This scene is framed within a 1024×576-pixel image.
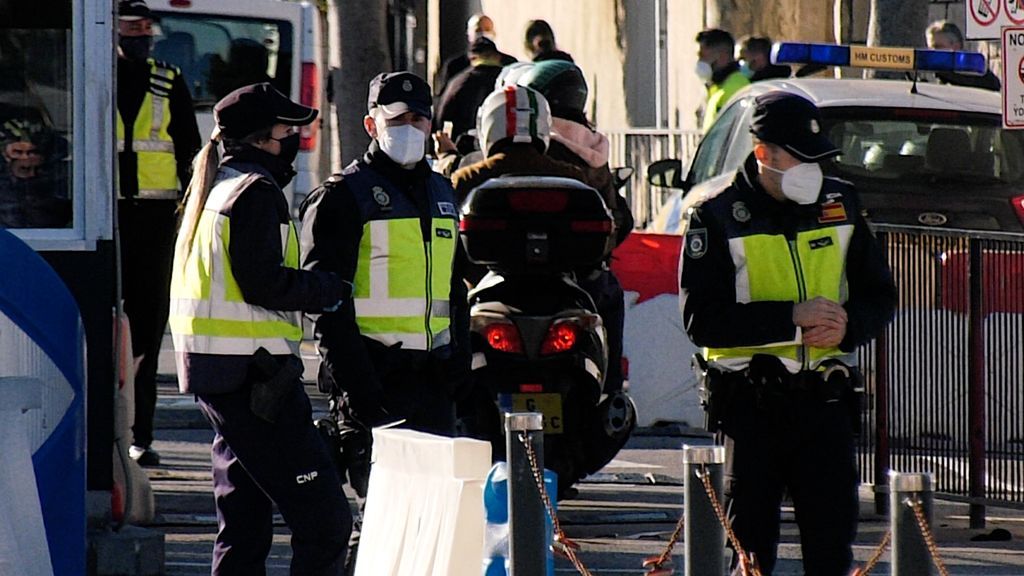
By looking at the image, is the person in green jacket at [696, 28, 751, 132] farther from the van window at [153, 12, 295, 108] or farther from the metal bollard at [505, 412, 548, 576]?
the metal bollard at [505, 412, 548, 576]

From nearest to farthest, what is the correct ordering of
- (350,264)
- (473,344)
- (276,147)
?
(276,147), (350,264), (473,344)

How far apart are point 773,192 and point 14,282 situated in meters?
2.18

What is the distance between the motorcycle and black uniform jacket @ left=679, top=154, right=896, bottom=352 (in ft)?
6.67

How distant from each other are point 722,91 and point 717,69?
0.33 m

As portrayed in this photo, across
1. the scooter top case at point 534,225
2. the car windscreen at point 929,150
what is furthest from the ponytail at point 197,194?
the car windscreen at point 929,150

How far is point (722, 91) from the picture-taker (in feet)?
55.2

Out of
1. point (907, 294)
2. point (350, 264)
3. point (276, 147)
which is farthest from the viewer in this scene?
point (907, 294)

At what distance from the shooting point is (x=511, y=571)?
6.21m

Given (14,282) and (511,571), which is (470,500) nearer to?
(511,571)

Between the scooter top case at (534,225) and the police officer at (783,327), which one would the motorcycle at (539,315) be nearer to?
the scooter top case at (534,225)

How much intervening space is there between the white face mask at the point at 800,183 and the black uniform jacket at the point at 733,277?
0.04 m

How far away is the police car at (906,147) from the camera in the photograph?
13047 mm

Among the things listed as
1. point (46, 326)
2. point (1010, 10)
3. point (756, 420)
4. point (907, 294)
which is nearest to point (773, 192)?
point (756, 420)

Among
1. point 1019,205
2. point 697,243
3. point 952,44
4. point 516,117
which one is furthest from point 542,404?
point 952,44
